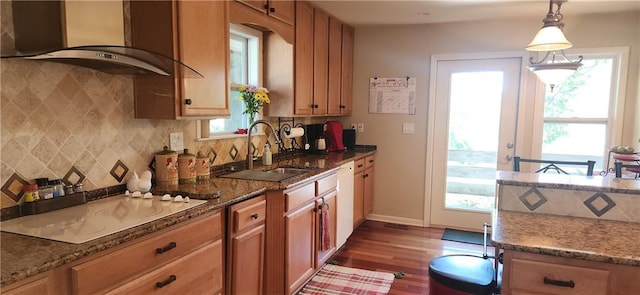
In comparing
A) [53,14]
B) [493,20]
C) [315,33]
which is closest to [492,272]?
[53,14]

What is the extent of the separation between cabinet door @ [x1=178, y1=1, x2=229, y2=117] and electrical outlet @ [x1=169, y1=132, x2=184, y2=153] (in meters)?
0.32

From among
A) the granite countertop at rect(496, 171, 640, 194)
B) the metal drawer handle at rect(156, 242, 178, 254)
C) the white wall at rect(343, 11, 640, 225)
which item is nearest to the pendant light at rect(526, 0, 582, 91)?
the granite countertop at rect(496, 171, 640, 194)

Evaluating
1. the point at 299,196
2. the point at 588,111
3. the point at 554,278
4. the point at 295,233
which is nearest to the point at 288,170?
the point at 299,196

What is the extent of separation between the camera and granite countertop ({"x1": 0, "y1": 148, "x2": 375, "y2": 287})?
1110 millimetres

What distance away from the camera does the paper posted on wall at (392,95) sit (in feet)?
14.3

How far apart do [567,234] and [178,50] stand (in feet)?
6.27

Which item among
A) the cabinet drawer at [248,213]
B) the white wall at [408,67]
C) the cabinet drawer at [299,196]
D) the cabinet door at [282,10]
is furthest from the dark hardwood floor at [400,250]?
the cabinet door at [282,10]

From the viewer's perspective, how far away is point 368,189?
439 centimetres

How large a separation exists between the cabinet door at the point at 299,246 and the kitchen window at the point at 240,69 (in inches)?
32.1

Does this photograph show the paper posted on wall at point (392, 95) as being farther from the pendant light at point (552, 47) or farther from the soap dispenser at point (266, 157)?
the pendant light at point (552, 47)

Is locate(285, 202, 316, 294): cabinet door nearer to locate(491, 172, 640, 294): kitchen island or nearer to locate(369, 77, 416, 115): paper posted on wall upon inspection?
locate(491, 172, 640, 294): kitchen island

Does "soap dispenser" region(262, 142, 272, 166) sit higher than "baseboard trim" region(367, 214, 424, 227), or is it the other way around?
"soap dispenser" region(262, 142, 272, 166)

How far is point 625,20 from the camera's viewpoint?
3602mm

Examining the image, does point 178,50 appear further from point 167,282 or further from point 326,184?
point 326,184
